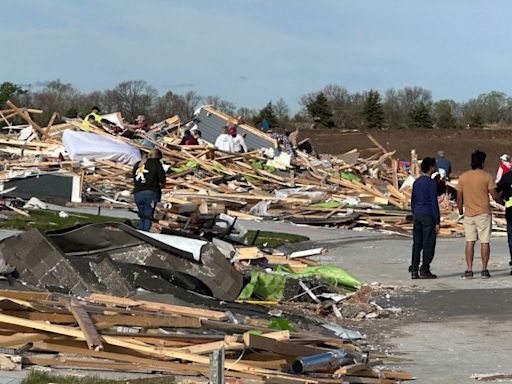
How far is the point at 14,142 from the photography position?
31.1 meters

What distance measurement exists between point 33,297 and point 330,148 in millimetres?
49357

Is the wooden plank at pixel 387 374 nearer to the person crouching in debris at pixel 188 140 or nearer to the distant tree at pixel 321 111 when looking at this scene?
the person crouching in debris at pixel 188 140

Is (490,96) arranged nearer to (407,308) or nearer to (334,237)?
(334,237)

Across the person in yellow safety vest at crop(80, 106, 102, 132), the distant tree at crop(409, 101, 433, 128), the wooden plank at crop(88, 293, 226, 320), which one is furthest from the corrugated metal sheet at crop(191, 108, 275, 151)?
the distant tree at crop(409, 101, 433, 128)

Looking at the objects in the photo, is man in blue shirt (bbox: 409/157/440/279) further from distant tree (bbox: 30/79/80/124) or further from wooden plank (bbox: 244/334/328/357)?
distant tree (bbox: 30/79/80/124)

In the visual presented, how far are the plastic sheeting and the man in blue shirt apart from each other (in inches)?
586

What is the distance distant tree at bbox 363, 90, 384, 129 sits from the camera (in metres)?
77.8

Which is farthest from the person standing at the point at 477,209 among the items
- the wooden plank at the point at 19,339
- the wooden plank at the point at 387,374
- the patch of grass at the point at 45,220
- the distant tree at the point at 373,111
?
the distant tree at the point at 373,111

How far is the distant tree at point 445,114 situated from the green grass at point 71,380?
7678 cm

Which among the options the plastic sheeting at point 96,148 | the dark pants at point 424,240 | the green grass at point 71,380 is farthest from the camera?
the plastic sheeting at point 96,148

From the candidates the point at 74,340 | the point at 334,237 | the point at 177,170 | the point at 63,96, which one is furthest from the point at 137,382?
the point at 63,96

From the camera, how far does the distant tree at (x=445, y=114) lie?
84812 millimetres

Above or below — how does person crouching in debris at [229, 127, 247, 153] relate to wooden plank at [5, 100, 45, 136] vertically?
below

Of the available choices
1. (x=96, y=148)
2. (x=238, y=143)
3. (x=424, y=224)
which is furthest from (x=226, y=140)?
(x=424, y=224)
